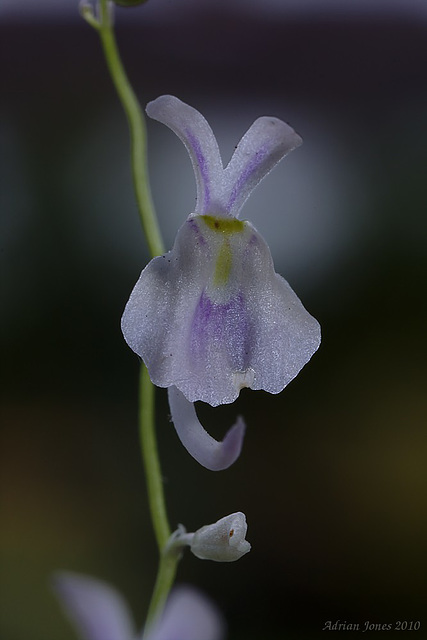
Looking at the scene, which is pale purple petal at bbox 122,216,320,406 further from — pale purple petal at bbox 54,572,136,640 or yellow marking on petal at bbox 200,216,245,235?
pale purple petal at bbox 54,572,136,640

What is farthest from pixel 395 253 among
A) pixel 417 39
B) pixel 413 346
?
pixel 417 39

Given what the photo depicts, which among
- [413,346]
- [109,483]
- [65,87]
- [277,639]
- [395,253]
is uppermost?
[65,87]

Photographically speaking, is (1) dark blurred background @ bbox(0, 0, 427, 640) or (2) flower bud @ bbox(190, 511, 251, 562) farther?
(1) dark blurred background @ bbox(0, 0, 427, 640)

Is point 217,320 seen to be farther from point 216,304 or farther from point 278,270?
point 278,270

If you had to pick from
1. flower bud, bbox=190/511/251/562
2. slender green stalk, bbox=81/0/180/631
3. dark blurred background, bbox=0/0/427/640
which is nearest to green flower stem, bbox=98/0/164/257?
slender green stalk, bbox=81/0/180/631

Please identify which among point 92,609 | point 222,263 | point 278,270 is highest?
point 278,270

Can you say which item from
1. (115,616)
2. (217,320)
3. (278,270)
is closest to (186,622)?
(115,616)

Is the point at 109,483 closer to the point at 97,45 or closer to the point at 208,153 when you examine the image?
the point at 97,45
